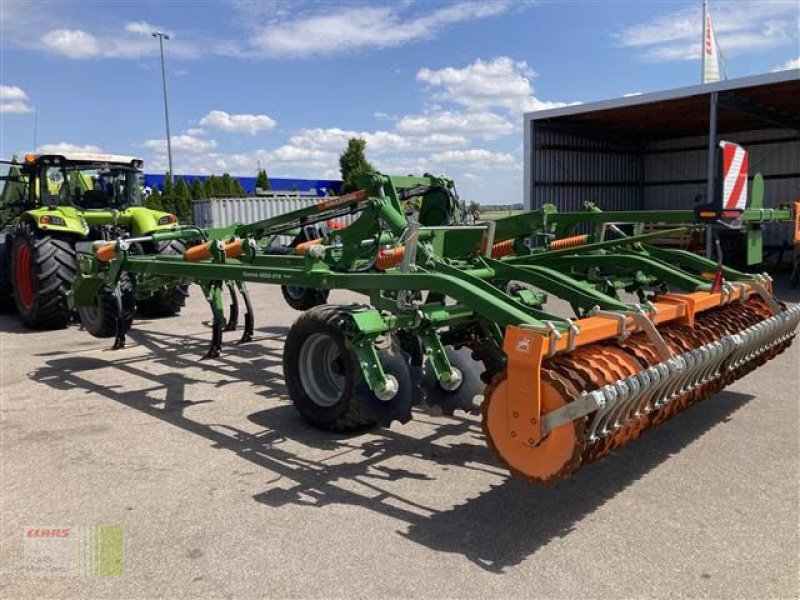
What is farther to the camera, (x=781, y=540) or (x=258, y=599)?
(x=781, y=540)

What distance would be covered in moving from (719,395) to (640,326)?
2068mm

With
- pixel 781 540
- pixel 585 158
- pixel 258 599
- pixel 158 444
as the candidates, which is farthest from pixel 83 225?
pixel 585 158

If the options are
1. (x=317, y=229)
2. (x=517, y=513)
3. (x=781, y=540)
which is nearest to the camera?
(x=781, y=540)

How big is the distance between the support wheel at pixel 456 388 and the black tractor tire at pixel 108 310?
356cm

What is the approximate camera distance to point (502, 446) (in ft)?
10.4

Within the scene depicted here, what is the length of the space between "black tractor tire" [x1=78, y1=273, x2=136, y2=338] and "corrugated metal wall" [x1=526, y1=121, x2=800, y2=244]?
11.0 meters

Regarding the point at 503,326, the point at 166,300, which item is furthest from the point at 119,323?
the point at 503,326

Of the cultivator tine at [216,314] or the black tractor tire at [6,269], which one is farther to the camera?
the black tractor tire at [6,269]

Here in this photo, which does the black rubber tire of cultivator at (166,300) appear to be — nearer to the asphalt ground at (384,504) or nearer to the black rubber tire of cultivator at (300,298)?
the black rubber tire of cultivator at (300,298)

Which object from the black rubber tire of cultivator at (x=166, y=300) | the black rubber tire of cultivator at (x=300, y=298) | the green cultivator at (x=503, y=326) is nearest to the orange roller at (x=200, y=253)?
the green cultivator at (x=503, y=326)

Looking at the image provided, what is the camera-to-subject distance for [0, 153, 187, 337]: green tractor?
8.55 m

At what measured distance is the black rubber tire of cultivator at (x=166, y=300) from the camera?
9352 mm

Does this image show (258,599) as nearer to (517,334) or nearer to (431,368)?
(517,334)

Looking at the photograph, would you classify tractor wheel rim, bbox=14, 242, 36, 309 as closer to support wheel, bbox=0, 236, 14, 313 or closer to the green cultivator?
support wheel, bbox=0, 236, 14, 313
